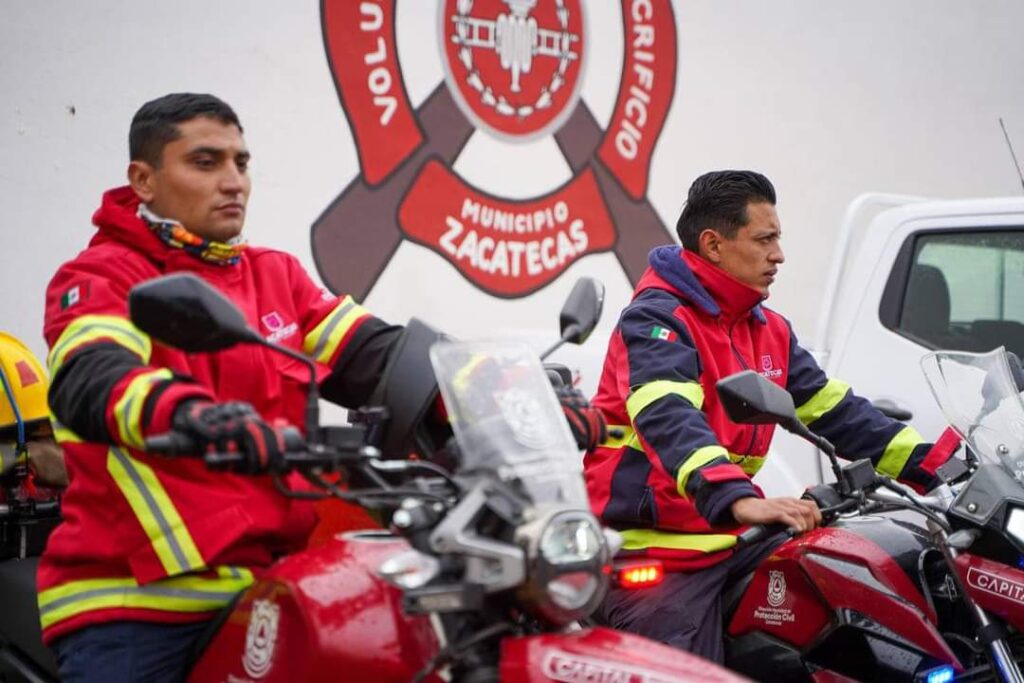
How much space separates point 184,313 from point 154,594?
0.68 metres

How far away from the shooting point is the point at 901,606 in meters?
3.07

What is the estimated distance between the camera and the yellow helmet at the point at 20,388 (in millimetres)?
3628

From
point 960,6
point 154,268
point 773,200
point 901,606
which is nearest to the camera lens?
point 154,268

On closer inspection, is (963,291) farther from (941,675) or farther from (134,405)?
(134,405)

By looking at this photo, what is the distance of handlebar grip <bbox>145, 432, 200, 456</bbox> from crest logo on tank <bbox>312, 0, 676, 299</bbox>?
3116 millimetres

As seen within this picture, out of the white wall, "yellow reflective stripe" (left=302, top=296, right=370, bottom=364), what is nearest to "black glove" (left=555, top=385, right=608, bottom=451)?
"yellow reflective stripe" (left=302, top=296, right=370, bottom=364)

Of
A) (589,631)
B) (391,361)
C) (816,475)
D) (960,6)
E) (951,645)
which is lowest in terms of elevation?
(816,475)

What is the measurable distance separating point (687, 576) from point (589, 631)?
129 centimetres

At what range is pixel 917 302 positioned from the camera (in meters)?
5.81

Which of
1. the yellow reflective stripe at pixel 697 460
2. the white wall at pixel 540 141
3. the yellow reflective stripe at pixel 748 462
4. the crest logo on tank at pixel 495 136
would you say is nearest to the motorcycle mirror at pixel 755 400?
the yellow reflective stripe at pixel 697 460

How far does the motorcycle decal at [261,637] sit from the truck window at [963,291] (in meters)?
3.90

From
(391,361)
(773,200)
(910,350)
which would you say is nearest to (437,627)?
(391,361)

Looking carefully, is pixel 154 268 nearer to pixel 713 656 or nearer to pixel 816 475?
pixel 713 656

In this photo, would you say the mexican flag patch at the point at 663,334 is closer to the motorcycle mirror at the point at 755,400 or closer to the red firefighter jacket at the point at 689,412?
the red firefighter jacket at the point at 689,412
